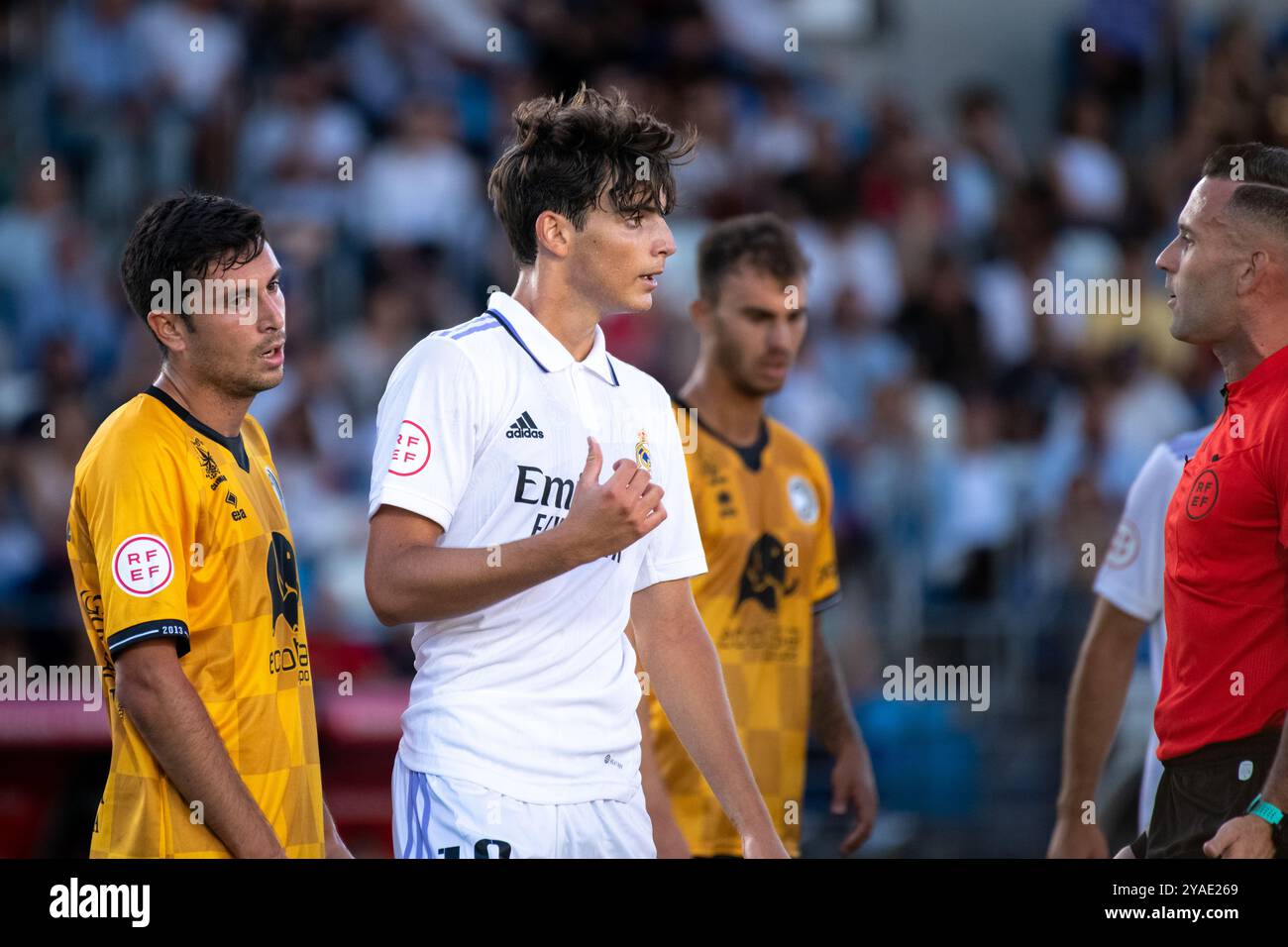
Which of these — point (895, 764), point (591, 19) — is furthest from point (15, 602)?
point (591, 19)

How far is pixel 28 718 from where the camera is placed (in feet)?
24.6

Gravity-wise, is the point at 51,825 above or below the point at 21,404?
below

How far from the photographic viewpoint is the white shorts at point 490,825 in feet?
11.4

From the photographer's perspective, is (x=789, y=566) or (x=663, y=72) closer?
(x=789, y=566)

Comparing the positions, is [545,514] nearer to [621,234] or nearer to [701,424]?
[621,234]

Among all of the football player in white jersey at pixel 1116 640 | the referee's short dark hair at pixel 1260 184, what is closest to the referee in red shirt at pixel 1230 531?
the referee's short dark hair at pixel 1260 184

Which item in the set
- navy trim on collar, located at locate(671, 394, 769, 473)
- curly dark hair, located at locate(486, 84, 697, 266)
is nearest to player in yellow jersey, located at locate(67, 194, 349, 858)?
curly dark hair, located at locate(486, 84, 697, 266)

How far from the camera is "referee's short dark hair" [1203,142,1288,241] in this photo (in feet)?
13.2

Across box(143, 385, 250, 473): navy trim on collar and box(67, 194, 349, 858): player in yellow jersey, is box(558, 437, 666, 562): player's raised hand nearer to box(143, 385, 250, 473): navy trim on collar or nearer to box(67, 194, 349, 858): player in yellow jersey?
box(67, 194, 349, 858): player in yellow jersey

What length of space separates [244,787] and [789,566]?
226 cm

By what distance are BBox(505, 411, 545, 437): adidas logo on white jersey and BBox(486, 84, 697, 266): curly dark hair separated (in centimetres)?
43

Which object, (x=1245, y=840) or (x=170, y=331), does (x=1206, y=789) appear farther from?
(x=170, y=331)

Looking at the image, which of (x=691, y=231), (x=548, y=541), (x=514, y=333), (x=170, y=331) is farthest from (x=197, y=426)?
(x=691, y=231)
